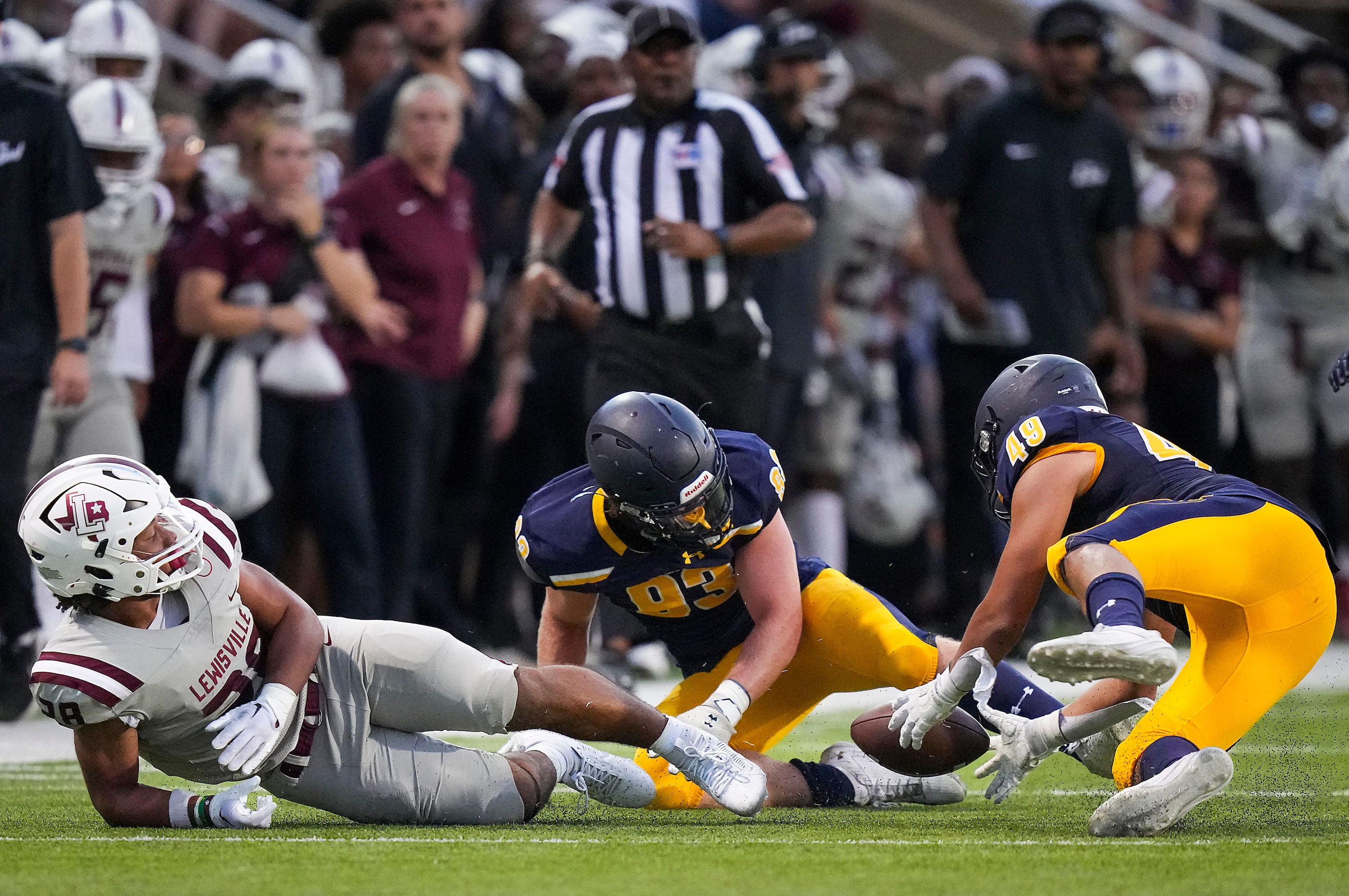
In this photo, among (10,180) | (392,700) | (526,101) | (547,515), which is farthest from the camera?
(526,101)

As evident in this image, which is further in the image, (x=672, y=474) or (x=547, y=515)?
(x=547, y=515)

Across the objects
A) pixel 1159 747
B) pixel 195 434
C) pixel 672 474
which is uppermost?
pixel 672 474

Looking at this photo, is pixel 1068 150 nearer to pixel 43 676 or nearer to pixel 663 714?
pixel 663 714

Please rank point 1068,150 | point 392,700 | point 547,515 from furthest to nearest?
point 1068,150 < point 547,515 < point 392,700

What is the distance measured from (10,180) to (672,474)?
9.26 feet

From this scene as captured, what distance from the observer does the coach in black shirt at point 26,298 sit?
227 inches

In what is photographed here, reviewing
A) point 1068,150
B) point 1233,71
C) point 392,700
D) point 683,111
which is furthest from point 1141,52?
point 392,700

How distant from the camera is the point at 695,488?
3986 mm

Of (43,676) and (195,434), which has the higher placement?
(43,676)

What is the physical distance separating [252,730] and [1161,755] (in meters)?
1.65

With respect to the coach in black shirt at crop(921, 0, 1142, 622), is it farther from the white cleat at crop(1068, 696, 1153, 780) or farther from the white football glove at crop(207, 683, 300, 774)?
the white football glove at crop(207, 683, 300, 774)

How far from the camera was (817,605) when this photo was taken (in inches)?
174

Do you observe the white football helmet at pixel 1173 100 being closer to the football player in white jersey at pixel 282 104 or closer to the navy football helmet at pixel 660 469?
the football player in white jersey at pixel 282 104

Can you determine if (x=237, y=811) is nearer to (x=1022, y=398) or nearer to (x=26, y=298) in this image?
(x=1022, y=398)
